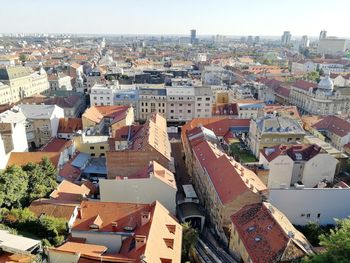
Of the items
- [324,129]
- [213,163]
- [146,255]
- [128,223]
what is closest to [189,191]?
[213,163]

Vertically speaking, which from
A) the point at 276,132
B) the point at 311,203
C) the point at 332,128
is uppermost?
the point at 276,132

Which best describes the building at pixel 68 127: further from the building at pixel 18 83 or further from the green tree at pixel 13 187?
the building at pixel 18 83

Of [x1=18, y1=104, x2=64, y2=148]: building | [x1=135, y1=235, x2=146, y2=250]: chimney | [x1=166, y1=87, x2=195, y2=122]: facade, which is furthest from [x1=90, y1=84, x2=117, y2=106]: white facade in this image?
[x1=135, y1=235, x2=146, y2=250]: chimney

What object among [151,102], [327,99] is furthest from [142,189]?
[327,99]

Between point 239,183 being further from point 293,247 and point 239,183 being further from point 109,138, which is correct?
point 109,138

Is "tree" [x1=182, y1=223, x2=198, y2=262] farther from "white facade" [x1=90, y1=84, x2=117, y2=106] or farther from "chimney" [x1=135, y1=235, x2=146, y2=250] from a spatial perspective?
"white facade" [x1=90, y1=84, x2=117, y2=106]

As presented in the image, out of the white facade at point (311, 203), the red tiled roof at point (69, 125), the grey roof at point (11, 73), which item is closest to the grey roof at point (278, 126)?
the white facade at point (311, 203)

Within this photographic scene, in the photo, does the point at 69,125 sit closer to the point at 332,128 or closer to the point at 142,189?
the point at 142,189
